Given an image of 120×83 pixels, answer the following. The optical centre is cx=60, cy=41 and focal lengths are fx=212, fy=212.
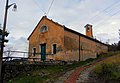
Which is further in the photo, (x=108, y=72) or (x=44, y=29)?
(x=44, y=29)

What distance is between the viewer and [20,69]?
74.3ft

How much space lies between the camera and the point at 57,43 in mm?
29594

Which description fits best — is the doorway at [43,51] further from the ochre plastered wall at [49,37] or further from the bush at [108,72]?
the bush at [108,72]

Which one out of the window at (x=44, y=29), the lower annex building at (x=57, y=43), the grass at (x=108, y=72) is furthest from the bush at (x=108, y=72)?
the window at (x=44, y=29)

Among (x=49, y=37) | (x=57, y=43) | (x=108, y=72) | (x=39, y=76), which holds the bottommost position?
(x=39, y=76)

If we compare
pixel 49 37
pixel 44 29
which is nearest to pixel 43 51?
pixel 49 37

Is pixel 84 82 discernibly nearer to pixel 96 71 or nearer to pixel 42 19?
pixel 96 71

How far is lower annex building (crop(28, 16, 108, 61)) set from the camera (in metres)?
29.1

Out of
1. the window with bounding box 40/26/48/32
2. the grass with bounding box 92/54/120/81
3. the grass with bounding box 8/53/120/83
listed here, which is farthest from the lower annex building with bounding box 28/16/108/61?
the grass with bounding box 92/54/120/81

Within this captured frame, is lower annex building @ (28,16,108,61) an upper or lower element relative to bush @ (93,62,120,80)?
upper

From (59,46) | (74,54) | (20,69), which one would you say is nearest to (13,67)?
(20,69)

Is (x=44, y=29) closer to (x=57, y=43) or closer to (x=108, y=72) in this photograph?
(x=57, y=43)

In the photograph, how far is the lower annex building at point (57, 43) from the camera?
29.1 meters

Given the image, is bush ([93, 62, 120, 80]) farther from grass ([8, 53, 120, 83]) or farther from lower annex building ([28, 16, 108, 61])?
lower annex building ([28, 16, 108, 61])
